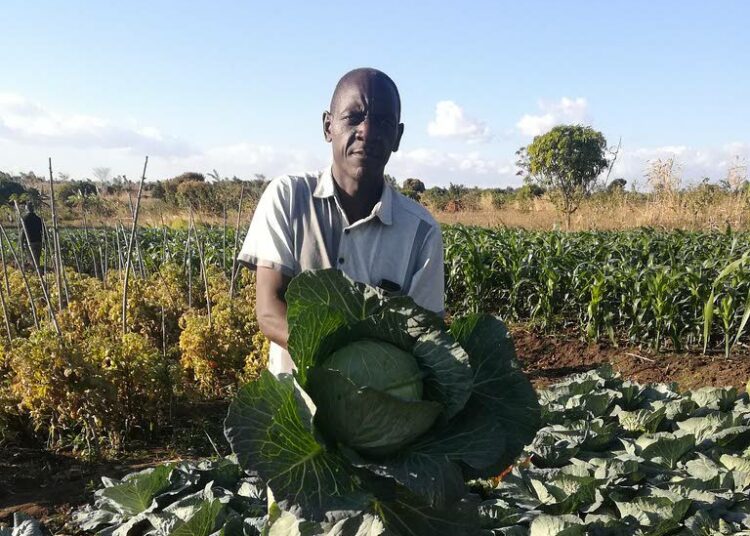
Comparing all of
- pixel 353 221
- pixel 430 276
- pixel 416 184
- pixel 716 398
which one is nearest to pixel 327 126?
pixel 353 221

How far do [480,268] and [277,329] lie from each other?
18.7 ft

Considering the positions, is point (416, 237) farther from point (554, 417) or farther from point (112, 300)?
point (112, 300)

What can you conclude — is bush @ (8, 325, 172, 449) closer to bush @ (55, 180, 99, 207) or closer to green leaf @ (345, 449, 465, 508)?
green leaf @ (345, 449, 465, 508)

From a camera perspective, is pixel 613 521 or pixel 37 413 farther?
pixel 37 413

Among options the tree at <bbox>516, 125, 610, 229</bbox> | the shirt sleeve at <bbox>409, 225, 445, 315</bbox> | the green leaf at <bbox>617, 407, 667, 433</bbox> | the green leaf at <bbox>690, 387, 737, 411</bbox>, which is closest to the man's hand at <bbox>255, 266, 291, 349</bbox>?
the shirt sleeve at <bbox>409, 225, 445, 315</bbox>

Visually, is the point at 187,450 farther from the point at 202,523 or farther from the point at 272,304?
the point at 272,304

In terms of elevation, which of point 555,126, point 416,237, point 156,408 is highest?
point 555,126

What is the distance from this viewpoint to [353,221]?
1706mm

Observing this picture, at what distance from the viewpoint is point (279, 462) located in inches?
44.3

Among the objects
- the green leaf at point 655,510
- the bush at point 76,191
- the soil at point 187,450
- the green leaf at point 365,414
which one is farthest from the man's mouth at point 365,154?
the bush at point 76,191

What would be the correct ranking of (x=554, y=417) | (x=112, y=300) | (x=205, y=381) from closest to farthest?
(x=554, y=417), (x=205, y=381), (x=112, y=300)

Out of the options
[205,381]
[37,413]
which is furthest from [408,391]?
[205,381]

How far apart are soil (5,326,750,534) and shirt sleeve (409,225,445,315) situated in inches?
84.5

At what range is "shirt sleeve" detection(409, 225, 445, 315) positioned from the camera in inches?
64.7
